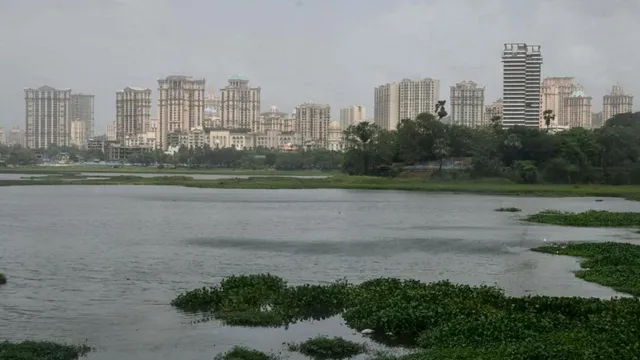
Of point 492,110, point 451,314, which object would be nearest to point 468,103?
point 492,110

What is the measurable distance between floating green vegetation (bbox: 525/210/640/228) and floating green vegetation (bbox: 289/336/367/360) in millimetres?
26682

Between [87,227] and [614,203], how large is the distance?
1434 inches

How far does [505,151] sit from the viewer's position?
80.9 meters

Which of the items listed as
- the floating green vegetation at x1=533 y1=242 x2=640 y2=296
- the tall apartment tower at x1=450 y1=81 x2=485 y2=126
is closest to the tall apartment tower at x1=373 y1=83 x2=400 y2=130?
the tall apartment tower at x1=450 y1=81 x2=485 y2=126

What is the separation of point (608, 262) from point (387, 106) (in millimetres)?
159158

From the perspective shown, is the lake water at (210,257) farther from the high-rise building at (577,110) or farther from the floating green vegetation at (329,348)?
the high-rise building at (577,110)

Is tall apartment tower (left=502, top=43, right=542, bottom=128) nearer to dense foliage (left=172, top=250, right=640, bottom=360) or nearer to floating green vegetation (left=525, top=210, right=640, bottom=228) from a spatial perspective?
floating green vegetation (left=525, top=210, right=640, bottom=228)

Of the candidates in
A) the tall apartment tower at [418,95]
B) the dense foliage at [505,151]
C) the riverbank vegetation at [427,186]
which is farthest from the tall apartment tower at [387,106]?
the riverbank vegetation at [427,186]

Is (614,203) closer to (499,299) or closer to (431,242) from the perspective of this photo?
(431,242)

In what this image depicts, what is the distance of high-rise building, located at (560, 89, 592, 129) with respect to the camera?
170m

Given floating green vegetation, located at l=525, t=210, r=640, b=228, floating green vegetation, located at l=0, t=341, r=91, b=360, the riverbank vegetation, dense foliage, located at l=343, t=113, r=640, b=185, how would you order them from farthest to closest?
1. dense foliage, located at l=343, t=113, r=640, b=185
2. the riverbank vegetation
3. floating green vegetation, located at l=525, t=210, r=640, b=228
4. floating green vegetation, located at l=0, t=341, r=91, b=360

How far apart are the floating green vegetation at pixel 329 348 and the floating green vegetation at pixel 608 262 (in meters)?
8.55

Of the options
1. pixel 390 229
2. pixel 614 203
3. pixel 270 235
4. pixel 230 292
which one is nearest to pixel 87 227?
pixel 270 235

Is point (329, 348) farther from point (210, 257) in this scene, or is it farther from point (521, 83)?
point (521, 83)
